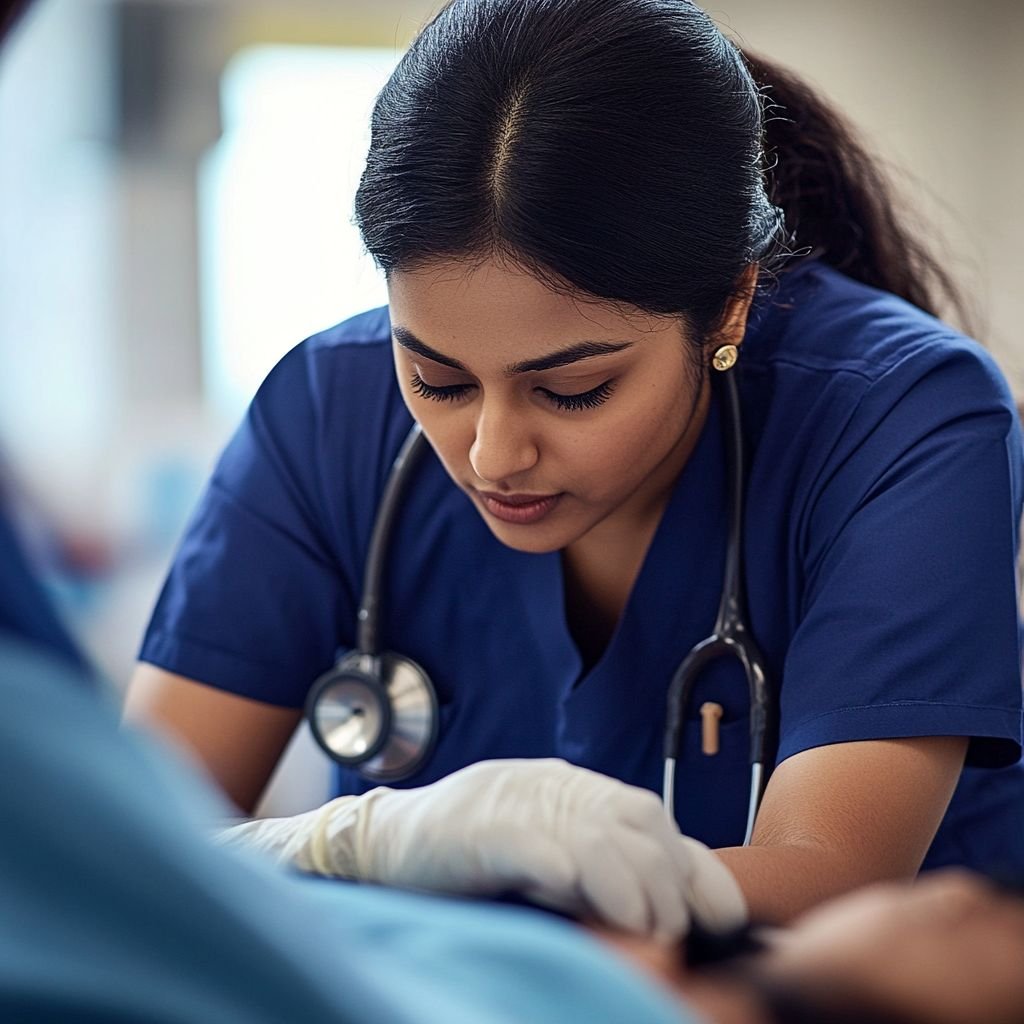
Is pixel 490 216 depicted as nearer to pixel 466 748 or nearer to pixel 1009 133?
pixel 466 748

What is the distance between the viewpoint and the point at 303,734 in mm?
2500

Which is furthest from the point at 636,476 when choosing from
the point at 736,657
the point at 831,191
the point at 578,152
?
the point at 831,191

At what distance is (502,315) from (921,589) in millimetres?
339

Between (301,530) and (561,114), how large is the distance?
1.45ft

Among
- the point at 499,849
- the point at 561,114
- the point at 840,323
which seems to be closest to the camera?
the point at 499,849

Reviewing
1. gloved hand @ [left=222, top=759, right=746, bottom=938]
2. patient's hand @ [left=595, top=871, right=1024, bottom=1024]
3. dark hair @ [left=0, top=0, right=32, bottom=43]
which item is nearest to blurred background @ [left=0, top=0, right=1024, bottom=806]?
gloved hand @ [left=222, top=759, right=746, bottom=938]

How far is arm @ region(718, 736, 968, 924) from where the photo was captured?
0.85 m

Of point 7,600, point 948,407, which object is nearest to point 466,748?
point 948,407

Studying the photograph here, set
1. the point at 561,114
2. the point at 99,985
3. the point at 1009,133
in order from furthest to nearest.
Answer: the point at 1009,133
the point at 561,114
the point at 99,985

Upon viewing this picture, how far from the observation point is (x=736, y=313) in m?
1.08

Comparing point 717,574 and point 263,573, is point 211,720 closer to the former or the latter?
point 263,573

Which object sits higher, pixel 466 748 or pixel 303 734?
pixel 466 748

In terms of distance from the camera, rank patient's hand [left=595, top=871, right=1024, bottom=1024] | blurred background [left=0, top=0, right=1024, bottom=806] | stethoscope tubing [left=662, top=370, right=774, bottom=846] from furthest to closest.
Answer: blurred background [left=0, top=0, right=1024, bottom=806], stethoscope tubing [left=662, top=370, right=774, bottom=846], patient's hand [left=595, top=871, right=1024, bottom=1024]

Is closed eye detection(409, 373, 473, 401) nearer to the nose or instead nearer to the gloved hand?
the nose
